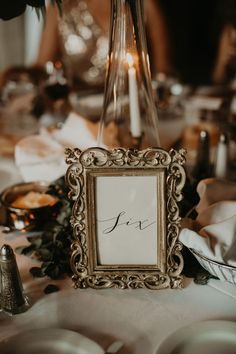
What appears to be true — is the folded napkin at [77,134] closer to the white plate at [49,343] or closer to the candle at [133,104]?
the candle at [133,104]

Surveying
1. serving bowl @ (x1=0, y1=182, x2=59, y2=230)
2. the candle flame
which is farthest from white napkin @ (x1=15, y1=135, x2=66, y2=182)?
the candle flame

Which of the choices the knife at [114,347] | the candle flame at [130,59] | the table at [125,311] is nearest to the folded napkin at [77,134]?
the candle flame at [130,59]

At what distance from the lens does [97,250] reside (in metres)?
0.74

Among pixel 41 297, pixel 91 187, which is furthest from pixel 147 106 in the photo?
pixel 41 297

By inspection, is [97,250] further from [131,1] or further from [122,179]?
[131,1]

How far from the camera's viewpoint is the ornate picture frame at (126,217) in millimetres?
701

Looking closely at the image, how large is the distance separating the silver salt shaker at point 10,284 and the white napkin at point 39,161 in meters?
0.36

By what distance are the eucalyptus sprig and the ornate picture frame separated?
0.05 meters

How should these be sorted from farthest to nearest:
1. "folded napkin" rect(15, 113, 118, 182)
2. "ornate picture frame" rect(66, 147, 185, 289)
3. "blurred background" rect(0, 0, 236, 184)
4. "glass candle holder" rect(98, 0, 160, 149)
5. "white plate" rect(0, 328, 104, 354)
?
"blurred background" rect(0, 0, 236, 184), "folded napkin" rect(15, 113, 118, 182), "glass candle holder" rect(98, 0, 160, 149), "ornate picture frame" rect(66, 147, 185, 289), "white plate" rect(0, 328, 104, 354)

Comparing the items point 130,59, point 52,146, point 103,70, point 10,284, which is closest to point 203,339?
point 10,284

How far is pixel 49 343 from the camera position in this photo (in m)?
0.61

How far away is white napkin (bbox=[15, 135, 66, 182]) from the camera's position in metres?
1.05

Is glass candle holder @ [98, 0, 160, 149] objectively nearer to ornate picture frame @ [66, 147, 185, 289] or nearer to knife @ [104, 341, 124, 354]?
ornate picture frame @ [66, 147, 185, 289]

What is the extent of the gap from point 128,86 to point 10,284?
1.60 ft
